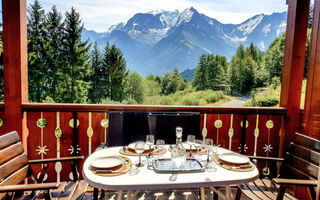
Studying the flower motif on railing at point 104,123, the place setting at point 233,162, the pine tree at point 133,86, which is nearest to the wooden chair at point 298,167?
the place setting at point 233,162

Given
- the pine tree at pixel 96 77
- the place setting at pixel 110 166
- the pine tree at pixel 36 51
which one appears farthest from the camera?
the pine tree at pixel 96 77

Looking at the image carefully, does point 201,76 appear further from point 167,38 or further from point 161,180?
point 167,38

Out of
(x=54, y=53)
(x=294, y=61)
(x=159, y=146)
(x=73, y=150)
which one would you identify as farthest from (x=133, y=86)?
(x=159, y=146)

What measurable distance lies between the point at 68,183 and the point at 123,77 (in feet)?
119

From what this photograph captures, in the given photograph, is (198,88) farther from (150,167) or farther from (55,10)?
(150,167)

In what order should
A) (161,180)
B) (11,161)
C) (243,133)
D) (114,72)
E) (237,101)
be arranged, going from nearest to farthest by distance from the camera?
(161,180) < (11,161) < (243,133) < (237,101) < (114,72)

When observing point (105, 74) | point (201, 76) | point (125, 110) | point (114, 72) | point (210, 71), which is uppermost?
point (210, 71)

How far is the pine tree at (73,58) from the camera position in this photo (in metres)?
31.0

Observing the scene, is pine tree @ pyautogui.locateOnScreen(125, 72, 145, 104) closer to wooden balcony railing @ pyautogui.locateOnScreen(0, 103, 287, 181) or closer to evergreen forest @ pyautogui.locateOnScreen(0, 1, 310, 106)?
evergreen forest @ pyautogui.locateOnScreen(0, 1, 310, 106)

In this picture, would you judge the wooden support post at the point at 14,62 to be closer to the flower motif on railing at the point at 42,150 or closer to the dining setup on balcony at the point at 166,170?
the flower motif on railing at the point at 42,150

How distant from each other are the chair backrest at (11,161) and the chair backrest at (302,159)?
226 centimetres

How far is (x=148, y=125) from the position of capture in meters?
2.23

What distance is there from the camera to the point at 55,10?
31500 millimetres

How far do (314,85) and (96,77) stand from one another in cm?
3651
